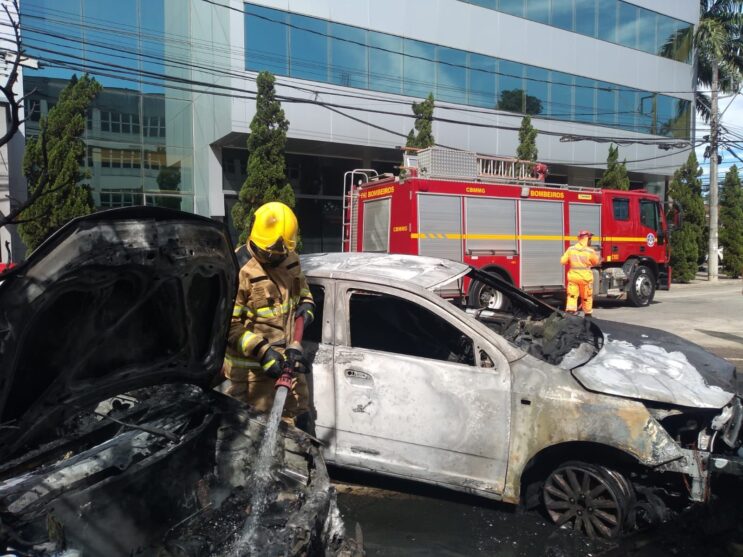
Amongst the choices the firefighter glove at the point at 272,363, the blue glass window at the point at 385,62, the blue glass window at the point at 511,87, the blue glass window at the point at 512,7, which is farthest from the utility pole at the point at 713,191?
the firefighter glove at the point at 272,363

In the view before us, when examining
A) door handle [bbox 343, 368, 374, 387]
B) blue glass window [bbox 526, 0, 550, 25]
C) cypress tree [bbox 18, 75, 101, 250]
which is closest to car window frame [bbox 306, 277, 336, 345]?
door handle [bbox 343, 368, 374, 387]

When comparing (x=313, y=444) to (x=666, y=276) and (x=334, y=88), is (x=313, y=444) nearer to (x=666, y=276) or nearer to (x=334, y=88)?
(x=666, y=276)

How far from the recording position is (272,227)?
10.9 ft

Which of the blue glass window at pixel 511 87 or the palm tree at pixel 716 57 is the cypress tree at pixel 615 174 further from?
the blue glass window at pixel 511 87

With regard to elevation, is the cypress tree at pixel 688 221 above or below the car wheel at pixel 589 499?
above

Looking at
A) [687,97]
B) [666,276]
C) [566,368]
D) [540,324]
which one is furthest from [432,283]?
[687,97]

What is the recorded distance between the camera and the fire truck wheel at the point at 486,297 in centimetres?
495

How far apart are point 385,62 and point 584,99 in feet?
30.3

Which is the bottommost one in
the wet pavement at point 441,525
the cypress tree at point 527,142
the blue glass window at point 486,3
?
the wet pavement at point 441,525

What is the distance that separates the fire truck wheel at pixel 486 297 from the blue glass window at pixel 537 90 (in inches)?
640

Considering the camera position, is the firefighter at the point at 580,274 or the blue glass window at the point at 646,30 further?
the blue glass window at the point at 646,30

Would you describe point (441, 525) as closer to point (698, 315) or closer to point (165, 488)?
point (165, 488)

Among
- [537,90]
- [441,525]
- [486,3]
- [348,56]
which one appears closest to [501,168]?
[348,56]

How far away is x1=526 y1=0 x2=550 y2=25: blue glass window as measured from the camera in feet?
67.5
